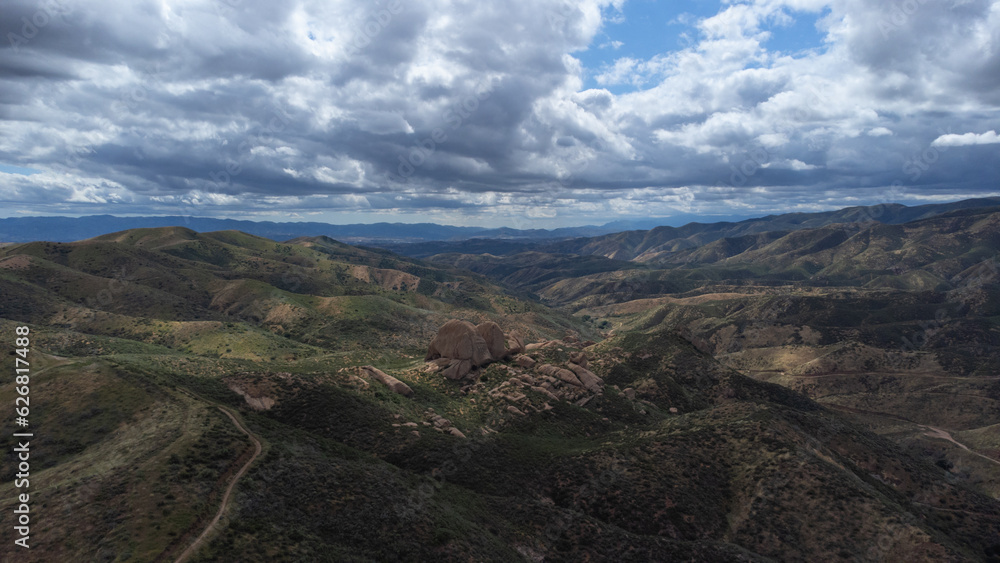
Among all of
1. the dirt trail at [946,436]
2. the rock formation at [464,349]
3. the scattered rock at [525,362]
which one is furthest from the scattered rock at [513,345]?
the dirt trail at [946,436]

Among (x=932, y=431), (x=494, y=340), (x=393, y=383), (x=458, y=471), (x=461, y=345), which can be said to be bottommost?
(x=932, y=431)

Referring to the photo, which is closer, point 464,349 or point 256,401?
point 256,401

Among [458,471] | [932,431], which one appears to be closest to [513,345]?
[458,471]

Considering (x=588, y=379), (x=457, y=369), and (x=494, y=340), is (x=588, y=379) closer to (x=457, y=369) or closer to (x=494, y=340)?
(x=494, y=340)

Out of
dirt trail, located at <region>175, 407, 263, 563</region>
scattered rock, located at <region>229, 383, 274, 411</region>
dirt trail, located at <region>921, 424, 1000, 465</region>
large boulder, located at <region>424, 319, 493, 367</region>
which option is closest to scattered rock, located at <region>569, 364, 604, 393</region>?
large boulder, located at <region>424, 319, 493, 367</region>

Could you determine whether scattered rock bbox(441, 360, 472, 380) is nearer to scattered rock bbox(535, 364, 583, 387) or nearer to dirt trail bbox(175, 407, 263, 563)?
scattered rock bbox(535, 364, 583, 387)

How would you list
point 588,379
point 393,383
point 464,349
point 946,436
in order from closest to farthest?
point 393,383 < point 464,349 < point 588,379 < point 946,436

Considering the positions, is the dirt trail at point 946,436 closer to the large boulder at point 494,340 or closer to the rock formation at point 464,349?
the rock formation at point 464,349
